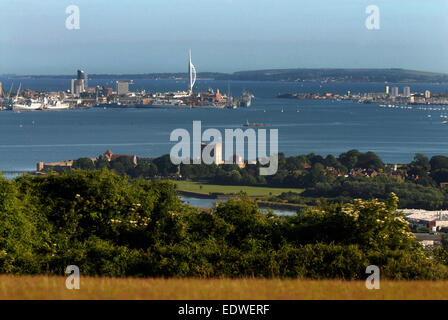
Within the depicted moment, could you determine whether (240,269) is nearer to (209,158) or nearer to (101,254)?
(101,254)

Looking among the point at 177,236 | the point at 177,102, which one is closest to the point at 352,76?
the point at 177,102

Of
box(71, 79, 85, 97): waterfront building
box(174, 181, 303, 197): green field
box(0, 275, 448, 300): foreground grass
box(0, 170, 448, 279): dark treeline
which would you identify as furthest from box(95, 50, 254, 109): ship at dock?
box(0, 275, 448, 300): foreground grass

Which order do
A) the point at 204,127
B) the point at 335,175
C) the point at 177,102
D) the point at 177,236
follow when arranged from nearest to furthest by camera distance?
1. the point at 177,236
2. the point at 335,175
3. the point at 204,127
4. the point at 177,102

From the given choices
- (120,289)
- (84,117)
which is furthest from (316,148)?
(120,289)

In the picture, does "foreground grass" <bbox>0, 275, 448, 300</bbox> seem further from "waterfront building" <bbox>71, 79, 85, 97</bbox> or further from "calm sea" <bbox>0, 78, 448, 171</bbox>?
"waterfront building" <bbox>71, 79, 85, 97</bbox>

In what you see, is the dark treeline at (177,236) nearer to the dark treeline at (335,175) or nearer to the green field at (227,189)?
the dark treeline at (335,175)

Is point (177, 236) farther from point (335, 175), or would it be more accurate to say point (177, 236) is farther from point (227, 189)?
point (335, 175)

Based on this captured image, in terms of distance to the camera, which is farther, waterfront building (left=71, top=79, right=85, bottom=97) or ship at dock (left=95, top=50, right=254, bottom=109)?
waterfront building (left=71, top=79, right=85, bottom=97)

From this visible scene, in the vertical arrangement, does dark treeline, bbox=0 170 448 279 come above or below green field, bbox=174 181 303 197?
above
